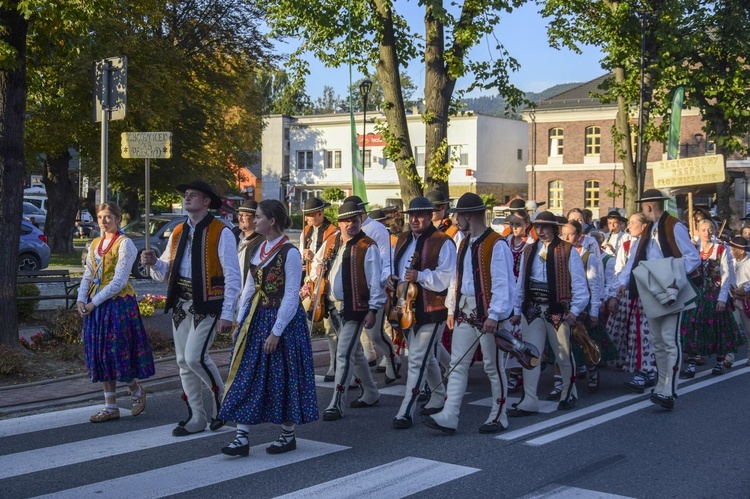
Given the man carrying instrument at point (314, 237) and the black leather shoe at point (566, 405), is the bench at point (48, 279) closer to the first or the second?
the man carrying instrument at point (314, 237)

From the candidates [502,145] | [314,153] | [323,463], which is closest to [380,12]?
[323,463]

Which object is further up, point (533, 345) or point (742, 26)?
point (742, 26)

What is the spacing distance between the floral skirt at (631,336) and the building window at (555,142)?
158 feet

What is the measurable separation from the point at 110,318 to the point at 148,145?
296 cm

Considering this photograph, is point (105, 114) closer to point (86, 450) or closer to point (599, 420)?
point (86, 450)

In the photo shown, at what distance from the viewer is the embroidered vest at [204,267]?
718 cm

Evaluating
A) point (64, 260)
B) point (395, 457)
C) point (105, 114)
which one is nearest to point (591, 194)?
point (64, 260)

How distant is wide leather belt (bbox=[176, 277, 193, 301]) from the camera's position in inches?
284

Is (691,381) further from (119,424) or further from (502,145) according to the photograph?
(502,145)

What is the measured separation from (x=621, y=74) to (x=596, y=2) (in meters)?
1.97

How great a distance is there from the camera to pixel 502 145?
209 feet

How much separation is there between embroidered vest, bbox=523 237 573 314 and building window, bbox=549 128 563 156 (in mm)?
50033

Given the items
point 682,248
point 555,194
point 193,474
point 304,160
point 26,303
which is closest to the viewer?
point 193,474

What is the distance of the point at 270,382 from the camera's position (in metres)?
6.65
